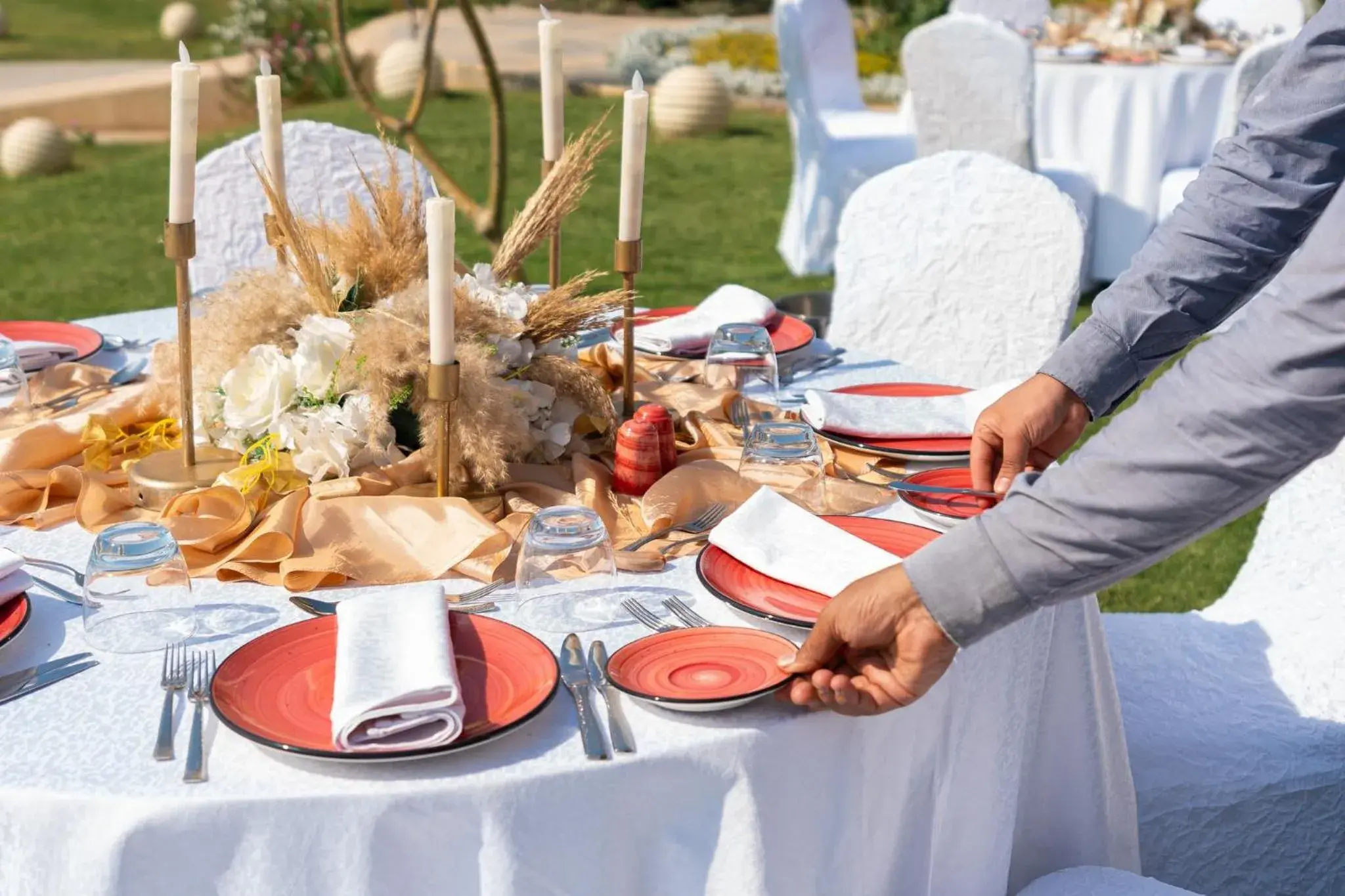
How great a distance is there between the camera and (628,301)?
2.22 meters

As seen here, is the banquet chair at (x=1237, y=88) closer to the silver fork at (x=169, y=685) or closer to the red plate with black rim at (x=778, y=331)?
the red plate with black rim at (x=778, y=331)

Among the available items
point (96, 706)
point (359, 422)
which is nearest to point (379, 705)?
point (96, 706)

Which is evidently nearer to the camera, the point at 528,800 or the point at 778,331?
the point at 528,800

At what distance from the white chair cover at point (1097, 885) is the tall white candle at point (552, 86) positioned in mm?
1317

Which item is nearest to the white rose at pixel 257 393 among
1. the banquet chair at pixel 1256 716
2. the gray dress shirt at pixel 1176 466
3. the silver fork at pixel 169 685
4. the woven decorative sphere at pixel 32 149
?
the silver fork at pixel 169 685

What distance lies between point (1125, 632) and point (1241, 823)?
492 millimetres

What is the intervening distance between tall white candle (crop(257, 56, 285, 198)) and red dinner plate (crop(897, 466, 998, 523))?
1095 mm

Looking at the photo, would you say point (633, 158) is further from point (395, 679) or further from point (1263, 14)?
point (1263, 14)

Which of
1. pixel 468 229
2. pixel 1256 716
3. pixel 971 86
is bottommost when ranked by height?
pixel 468 229

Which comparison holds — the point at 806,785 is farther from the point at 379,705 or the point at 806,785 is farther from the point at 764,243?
the point at 764,243

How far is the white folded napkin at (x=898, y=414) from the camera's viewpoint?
2.38 meters

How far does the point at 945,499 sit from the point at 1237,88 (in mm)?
5079

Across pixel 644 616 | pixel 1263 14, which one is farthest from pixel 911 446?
pixel 1263 14

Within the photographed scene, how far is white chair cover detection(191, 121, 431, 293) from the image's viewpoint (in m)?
3.69
